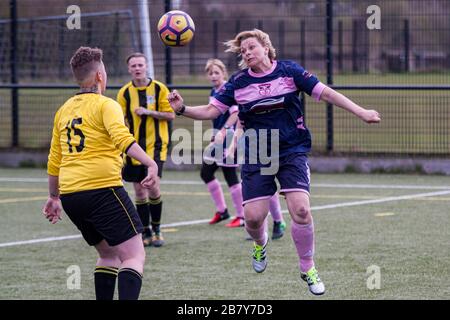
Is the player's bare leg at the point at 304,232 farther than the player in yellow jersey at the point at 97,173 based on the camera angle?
Yes

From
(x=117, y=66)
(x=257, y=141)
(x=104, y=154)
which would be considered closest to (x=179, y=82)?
(x=117, y=66)

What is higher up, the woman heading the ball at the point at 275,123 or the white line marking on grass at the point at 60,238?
the woman heading the ball at the point at 275,123

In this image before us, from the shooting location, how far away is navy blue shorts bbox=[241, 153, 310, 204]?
26.9ft

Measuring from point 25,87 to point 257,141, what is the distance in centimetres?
1055

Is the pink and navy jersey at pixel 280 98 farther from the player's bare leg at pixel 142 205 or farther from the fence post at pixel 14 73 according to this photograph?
the fence post at pixel 14 73

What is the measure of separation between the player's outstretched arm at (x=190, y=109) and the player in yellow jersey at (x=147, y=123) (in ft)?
8.62

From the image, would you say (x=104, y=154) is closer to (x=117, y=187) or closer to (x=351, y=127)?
(x=117, y=187)

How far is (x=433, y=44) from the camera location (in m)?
17.0

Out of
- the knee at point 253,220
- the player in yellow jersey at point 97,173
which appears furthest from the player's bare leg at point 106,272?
the knee at point 253,220

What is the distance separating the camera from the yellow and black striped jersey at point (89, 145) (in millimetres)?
6930

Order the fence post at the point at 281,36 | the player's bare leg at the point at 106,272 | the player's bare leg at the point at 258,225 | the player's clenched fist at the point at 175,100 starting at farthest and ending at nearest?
the fence post at the point at 281,36 → the player's bare leg at the point at 258,225 → the player's clenched fist at the point at 175,100 → the player's bare leg at the point at 106,272

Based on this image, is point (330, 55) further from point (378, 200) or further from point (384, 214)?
point (384, 214)

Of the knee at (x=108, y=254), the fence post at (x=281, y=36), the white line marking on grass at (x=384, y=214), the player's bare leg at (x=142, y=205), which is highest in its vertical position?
the fence post at (x=281, y=36)

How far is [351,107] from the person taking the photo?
7.71 metres
